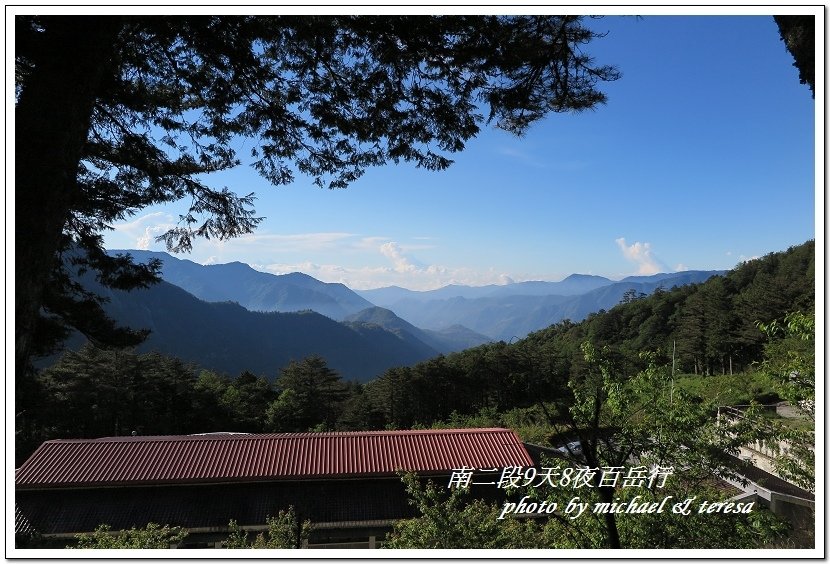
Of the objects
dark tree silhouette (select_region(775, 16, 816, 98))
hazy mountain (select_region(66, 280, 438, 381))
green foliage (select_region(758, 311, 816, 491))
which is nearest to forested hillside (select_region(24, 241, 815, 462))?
green foliage (select_region(758, 311, 816, 491))

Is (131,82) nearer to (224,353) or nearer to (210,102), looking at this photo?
(210,102)

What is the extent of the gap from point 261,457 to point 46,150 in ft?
28.0

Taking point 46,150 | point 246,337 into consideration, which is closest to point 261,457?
point 46,150

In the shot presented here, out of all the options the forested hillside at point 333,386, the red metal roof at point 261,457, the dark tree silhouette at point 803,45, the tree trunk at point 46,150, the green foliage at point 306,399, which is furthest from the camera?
the green foliage at point 306,399

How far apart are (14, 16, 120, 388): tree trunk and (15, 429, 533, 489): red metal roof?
22.8ft

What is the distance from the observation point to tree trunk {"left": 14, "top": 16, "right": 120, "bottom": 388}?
76.2 inches

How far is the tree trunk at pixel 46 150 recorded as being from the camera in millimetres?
1937

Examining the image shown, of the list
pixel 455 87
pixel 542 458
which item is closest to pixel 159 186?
pixel 455 87

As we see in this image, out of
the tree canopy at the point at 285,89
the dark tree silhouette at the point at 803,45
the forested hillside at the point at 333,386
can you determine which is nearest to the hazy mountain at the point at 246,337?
the forested hillside at the point at 333,386

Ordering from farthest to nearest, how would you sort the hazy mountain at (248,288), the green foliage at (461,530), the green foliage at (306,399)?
the hazy mountain at (248,288) → the green foliage at (306,399) → the green foliage at (461,530)

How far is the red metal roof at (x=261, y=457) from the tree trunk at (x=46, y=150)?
6963 millimetres

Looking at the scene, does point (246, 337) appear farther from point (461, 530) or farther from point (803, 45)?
point (803, 45)

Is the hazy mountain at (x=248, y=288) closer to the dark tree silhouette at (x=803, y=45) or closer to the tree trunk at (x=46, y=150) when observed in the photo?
the tree trunk at (x=46, y=150)

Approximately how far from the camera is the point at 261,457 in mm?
9367
